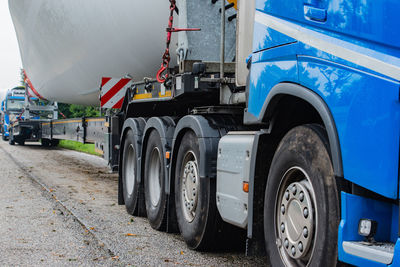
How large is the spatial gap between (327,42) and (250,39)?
4.75 ft

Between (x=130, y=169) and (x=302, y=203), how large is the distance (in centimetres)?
475

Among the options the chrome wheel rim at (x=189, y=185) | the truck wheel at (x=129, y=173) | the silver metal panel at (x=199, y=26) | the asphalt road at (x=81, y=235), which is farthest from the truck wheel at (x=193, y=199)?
the truck wheel at (x=129, y=173)

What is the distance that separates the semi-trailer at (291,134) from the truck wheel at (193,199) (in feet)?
0.04

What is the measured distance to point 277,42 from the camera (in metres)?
3.73

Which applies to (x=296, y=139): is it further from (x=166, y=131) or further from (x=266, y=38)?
(x=166, y=131)

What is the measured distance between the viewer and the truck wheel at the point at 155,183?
248 inches

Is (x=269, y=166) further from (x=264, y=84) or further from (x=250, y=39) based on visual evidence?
(x=250, y=39)

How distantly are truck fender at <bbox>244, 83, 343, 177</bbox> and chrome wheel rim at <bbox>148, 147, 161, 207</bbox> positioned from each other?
9.13ft

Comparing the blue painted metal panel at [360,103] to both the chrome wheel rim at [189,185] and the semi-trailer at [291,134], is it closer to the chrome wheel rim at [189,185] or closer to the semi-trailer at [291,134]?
the semi-trailer at [291,134]

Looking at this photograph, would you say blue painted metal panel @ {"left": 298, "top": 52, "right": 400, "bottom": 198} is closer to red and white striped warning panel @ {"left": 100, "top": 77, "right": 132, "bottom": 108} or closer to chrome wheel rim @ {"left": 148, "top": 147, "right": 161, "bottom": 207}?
chrome wheel rim @ {"left": 148, "top": 147, "right": 161, "bottom": 207}

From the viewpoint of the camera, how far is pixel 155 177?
6828 mm

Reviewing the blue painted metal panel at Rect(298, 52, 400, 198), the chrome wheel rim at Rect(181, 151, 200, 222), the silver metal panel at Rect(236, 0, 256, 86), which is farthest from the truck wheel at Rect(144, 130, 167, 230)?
the blue painted metal panel at Rect(298, 52, 400, 198)

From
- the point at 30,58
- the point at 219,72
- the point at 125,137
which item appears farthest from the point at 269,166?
the point at 30,58

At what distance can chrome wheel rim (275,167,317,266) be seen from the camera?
325 cm
